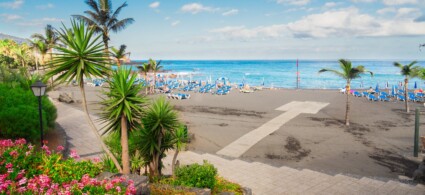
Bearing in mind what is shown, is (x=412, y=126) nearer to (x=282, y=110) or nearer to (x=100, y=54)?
(x=282, y=110)

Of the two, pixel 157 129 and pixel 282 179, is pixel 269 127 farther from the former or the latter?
pixel 157 129

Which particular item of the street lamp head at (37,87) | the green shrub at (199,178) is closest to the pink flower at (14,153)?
the green shrub at (199,178)

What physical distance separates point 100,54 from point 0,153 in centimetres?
311

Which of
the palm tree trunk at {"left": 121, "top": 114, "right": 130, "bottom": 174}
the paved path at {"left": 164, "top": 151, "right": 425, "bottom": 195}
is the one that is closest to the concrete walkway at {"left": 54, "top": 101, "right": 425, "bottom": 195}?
the paved path at {"left": 164, "top": 151, "right": 425, "bottom": 195}

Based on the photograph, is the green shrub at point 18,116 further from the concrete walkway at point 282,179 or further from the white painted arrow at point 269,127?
the white painted arrow at point 269,127

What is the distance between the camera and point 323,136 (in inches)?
703

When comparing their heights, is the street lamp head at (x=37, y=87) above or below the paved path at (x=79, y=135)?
above

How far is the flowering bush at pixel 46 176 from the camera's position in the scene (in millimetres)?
4758

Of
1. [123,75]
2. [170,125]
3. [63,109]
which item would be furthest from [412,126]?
[63,109]

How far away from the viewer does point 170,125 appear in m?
7.52

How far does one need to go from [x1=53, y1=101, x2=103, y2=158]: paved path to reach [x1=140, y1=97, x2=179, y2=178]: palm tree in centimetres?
474

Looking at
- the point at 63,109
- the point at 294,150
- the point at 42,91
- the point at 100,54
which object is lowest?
the point at 294,150

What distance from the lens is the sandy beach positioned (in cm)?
1319

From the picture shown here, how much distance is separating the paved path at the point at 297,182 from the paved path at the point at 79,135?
3.28m
